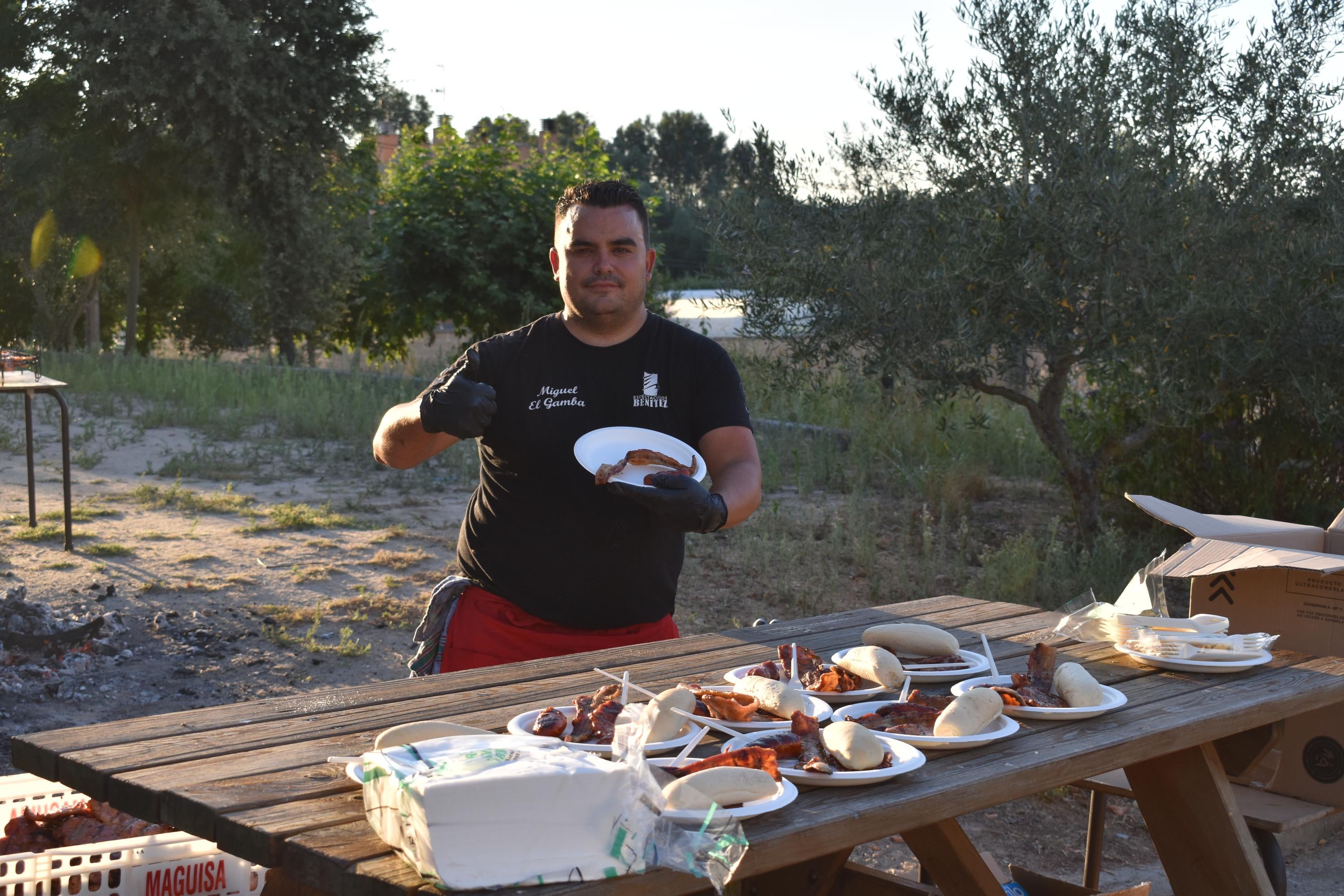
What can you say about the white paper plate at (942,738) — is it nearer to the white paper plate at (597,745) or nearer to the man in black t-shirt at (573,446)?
the white paper plate at (597,745)

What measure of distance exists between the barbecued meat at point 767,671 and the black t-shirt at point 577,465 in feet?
3.35

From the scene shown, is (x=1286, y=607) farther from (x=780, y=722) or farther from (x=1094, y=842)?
(x=780, y=722)

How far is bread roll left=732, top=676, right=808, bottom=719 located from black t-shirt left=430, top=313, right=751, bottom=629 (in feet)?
3.91

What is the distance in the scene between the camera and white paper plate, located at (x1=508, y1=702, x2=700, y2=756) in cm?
170

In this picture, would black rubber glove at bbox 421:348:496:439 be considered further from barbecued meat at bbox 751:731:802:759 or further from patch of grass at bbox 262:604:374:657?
patch of grass at bbox 262:604:374:657

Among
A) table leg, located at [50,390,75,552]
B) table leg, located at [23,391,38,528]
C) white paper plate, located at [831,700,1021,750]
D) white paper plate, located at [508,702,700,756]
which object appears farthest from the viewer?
table leg, located at [23,391,38,528]

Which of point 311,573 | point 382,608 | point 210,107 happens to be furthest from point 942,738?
point 210,107

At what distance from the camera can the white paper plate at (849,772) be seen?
165 centimetres

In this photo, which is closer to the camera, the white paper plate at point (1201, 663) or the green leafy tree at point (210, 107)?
the white paper plate at point (1201, 663)

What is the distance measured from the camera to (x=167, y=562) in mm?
6488

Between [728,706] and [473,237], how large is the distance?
10.9 meters

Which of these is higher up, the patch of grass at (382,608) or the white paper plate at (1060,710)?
the white paper plate at (1060,710)

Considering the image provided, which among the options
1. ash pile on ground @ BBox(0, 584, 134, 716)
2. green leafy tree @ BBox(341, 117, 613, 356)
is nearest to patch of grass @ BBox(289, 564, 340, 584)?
ash pile on ground @ BBox(0, 584, 134, 716)

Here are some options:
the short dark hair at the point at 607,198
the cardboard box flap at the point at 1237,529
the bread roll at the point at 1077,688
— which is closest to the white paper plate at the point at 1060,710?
the bread roll at the point at 1077,688
